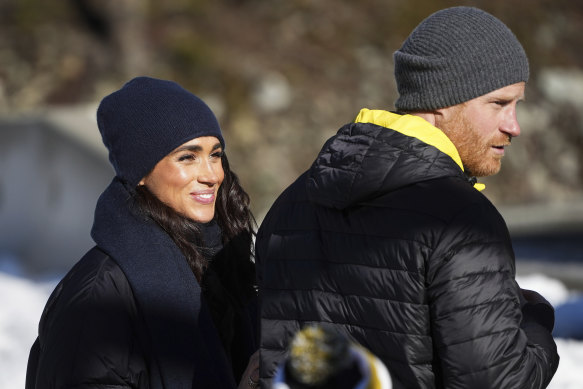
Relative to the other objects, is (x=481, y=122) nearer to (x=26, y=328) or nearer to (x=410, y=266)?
(x=410, y=266)

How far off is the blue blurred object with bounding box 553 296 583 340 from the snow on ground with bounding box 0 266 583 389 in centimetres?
17

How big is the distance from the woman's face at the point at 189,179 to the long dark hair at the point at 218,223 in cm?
3

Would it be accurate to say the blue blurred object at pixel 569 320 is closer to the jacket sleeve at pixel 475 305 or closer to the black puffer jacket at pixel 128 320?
the black puffer jacket at pixel 128 320

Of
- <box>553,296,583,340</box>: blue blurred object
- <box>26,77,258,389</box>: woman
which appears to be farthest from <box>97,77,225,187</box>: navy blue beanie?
<box>553,296,583,340</box>: blue blurred object

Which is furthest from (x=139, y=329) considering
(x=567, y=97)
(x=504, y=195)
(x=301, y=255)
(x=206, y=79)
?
(x=567, y=97)

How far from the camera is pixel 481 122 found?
189 cm

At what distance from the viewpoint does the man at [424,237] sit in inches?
65.3

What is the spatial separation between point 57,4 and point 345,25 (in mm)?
5726

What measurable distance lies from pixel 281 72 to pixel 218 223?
456 inches

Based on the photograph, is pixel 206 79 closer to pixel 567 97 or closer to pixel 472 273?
pixel 567 97

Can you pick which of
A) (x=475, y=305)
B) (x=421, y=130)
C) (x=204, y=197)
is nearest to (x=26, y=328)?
(x=204, y=197)

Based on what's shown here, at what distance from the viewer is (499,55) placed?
1.88 meters

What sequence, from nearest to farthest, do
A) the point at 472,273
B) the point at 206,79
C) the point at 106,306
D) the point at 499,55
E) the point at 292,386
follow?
the point at 292,386 < the point at 472,273 < the point at 499,55 < the point at 106,306 < the point at 206,79

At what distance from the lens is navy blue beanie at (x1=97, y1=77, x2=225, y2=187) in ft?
8.63
